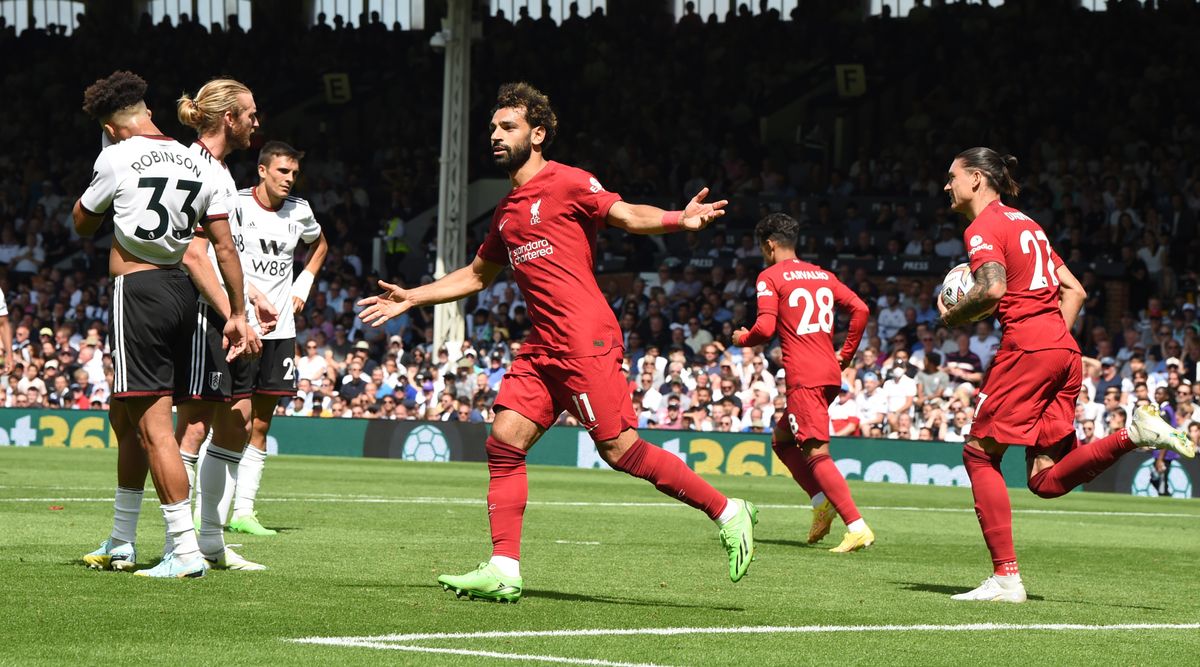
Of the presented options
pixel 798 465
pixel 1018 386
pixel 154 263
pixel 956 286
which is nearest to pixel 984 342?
pixel 798 465

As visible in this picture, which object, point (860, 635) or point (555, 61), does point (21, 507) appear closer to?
point (860, 635)

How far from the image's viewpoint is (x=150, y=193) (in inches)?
304

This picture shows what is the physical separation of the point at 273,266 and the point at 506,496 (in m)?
4.01

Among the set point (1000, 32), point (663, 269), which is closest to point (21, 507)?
point (663, 269)

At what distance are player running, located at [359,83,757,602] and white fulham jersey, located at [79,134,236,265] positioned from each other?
0.99 meters

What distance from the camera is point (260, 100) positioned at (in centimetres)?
4041

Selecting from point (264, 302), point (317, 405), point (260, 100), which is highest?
point (260, 100)

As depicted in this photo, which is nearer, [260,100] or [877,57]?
[877,57]

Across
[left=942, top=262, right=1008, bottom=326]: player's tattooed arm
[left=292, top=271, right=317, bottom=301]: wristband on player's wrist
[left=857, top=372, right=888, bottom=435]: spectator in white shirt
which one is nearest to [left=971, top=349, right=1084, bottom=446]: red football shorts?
[left=942, top=262, right=1008, bottom=326]: player's tattooed arm

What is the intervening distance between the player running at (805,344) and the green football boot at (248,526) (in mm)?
3694

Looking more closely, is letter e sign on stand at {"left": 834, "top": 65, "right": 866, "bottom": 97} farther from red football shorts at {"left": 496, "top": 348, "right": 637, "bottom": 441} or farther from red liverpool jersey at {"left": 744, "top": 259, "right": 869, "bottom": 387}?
red football shorts at {"left": 496, "top": 348, "right": 637, "bottom": 441}

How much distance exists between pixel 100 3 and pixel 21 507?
34872mm

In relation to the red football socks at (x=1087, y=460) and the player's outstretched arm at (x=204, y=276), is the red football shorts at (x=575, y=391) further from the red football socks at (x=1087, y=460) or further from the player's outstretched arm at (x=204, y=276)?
the red football socks at (x=1087, y=460)

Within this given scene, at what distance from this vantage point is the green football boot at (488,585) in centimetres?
731
